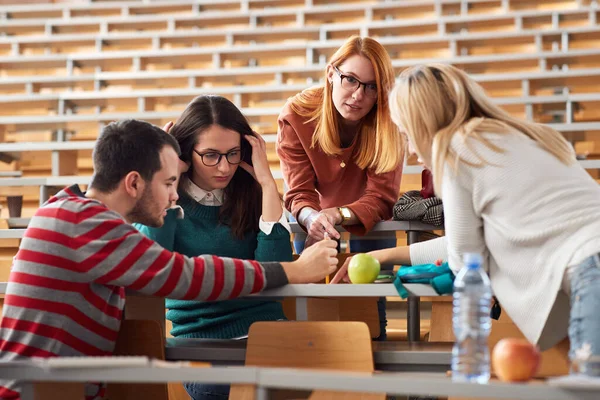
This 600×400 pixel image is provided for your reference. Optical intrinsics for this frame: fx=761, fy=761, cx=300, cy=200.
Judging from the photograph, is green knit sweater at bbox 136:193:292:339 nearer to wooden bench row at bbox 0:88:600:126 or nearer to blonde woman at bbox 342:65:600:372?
blonde woman at bbox 342:65:600:372

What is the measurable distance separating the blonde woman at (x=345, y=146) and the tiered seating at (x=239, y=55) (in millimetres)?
2113

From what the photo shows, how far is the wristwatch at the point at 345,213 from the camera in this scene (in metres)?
2.19

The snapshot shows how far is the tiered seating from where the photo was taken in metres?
5.01

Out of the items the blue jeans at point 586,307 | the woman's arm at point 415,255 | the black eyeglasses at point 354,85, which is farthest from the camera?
the black eyeglasses at point 354,85

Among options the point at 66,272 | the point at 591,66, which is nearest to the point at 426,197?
the point at 66,272

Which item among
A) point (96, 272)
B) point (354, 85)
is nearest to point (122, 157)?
point (96, 272)

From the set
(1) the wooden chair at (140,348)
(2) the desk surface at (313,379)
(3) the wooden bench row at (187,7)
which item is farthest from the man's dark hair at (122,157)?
(3) the wooden bench row at (187,7)

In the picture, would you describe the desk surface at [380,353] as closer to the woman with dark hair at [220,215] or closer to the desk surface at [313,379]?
the woman with dark hair at [220,215]

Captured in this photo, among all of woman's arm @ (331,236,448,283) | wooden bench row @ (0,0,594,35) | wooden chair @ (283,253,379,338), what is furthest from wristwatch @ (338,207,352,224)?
wooden bench row @ (0,0,594,35)

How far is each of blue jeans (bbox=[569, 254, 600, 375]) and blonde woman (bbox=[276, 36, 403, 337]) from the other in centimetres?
92

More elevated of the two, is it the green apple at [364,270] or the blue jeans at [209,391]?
the green apple at [364,270]

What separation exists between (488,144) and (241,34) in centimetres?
464

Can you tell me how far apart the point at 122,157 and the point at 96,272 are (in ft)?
0.88

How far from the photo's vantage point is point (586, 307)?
48.9 inches
